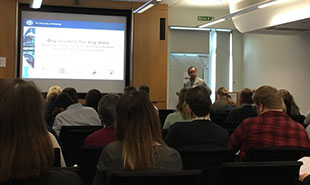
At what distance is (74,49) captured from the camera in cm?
880

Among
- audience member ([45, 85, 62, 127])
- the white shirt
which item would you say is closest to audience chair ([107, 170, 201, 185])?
the white shirt

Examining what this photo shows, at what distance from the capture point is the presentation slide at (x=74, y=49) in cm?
863

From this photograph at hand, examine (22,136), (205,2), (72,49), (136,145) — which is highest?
(205,2)

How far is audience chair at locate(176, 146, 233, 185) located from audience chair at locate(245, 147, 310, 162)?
0.22 meters

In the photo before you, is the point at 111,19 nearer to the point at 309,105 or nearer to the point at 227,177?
the point at 309,105

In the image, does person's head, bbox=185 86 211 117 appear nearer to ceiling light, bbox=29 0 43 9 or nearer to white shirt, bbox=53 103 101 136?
white shirt, bbox=53 103 101 136

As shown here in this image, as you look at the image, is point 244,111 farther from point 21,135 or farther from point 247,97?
point 21,135

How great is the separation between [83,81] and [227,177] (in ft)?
23.9

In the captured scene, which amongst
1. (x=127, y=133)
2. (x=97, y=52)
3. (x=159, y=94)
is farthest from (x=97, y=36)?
(x=127, y=133)

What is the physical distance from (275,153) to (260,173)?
22.8 inches

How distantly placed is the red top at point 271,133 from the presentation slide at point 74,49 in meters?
6.29

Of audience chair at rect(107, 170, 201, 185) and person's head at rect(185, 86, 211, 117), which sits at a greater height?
person's head at rect(185, 86, 211, 117)

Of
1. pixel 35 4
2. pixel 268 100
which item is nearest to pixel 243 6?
pixel 35 4

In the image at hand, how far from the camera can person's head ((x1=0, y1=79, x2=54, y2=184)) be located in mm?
1259
